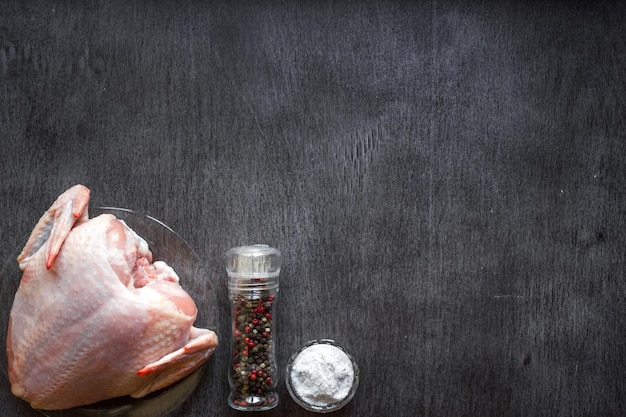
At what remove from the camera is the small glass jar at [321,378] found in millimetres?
1317

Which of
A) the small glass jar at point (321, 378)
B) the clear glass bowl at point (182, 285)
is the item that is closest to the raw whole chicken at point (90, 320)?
the clear glass bowl at point (182, 285)

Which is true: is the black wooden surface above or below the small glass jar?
above

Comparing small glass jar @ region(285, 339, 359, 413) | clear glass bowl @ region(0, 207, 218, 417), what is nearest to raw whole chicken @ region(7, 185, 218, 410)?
clear glass bowl @ region(0, 207, 218, 417)

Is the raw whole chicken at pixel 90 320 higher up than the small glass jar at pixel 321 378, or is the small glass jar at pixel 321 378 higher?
the raw whole chicken at pixel 90 320

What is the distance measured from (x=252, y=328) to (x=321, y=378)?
18cm

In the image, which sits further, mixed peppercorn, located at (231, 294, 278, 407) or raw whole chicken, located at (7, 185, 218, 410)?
mixed peppercorn, located at (231, 294, 278, 407)

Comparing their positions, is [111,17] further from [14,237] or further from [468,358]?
[468,358]

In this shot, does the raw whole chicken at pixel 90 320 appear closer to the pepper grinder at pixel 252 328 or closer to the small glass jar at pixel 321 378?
the pepper grinder at pixel 252 328

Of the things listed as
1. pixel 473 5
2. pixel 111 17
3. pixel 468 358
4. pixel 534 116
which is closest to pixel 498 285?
pixel 468 358

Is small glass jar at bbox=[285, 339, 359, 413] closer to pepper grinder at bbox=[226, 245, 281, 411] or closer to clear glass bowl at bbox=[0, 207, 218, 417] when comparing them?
pepper grinder at bbox=[226, 245, 281, 411]

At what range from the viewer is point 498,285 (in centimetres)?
146

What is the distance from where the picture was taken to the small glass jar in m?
1.32

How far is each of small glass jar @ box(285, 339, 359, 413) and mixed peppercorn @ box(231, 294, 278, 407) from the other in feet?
0.18

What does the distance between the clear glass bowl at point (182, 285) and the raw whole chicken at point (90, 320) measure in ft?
0.14
